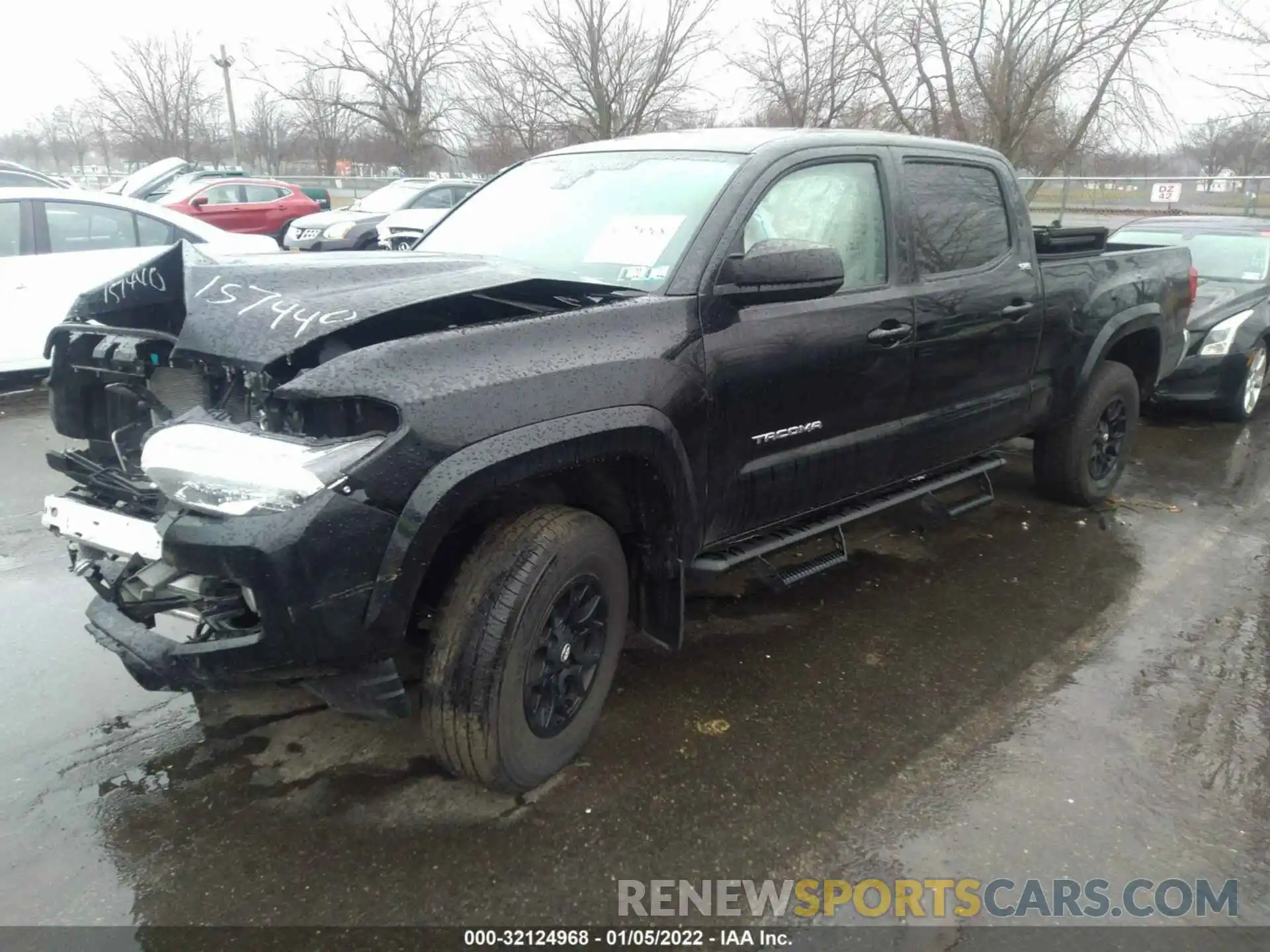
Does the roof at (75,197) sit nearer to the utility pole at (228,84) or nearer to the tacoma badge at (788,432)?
the tacoma badge at (788,432)

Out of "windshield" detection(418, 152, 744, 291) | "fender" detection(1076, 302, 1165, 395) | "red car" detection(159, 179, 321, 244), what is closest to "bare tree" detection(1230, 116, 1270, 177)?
"fender" detection(1076, 302, 1165, 395)

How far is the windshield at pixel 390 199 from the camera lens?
1519 cm

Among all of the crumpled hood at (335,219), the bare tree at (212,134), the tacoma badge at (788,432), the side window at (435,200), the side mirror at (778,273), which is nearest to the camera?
the side mirror at (778,273)

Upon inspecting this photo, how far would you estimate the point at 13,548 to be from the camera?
445 centimetres

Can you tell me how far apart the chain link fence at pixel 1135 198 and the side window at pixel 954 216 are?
14151 mm

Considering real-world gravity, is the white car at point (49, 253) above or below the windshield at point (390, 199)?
below

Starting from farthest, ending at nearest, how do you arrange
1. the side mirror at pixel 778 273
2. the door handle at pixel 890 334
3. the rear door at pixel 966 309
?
1. the rear door at pixel 966 309
2. the door handle at pixel 890 334
3. the side mirror at pixel 778 273

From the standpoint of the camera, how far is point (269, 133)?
1606 inches

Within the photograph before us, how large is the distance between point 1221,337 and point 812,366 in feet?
18.0


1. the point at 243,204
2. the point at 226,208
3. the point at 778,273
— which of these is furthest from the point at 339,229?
the point at 778,273

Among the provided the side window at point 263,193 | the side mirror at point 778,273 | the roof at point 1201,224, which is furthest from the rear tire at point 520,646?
the side window at point 263,193

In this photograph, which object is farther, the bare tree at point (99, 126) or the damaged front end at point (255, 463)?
the bare tree at point (99, 126)

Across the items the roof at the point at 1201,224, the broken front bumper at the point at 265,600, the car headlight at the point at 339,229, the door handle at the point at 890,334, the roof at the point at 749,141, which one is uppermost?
the car headlight at the point at 339,229

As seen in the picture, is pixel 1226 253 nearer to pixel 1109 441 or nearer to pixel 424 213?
pixel 1109 441
